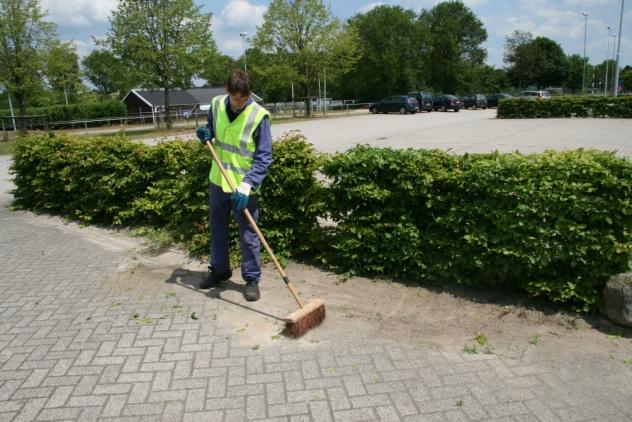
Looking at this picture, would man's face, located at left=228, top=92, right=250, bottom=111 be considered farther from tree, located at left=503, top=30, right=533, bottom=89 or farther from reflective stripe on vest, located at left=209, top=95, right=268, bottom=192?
tree, located at left=503, top=30, right=533, bottom=89

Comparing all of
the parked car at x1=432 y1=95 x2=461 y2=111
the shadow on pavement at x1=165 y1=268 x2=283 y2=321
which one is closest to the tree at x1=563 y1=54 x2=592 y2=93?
the parked car at x1=432 y1=95 x2=461 y2=111

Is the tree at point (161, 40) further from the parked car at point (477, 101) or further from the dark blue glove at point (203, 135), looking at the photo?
the parked car at point (477, 101)

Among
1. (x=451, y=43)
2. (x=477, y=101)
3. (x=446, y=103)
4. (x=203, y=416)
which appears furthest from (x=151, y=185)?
(x=451, y=43)

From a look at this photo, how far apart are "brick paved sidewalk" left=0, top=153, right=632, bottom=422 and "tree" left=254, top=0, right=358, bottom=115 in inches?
1542

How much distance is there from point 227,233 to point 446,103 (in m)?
42.7

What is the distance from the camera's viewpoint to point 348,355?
356cm

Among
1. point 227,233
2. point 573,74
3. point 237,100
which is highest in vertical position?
point 573,74

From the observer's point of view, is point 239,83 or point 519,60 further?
point 519,60

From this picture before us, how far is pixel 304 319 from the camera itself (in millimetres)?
3844

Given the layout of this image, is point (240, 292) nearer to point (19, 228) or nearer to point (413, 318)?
point (413, 318)

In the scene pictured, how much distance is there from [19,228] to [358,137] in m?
15.3

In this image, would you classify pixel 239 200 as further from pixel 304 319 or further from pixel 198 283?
pixel 198 283

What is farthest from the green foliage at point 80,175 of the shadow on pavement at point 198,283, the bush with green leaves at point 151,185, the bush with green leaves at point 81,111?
the bush with green leaves at point 81,111

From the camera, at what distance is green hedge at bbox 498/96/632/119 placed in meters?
29.1
